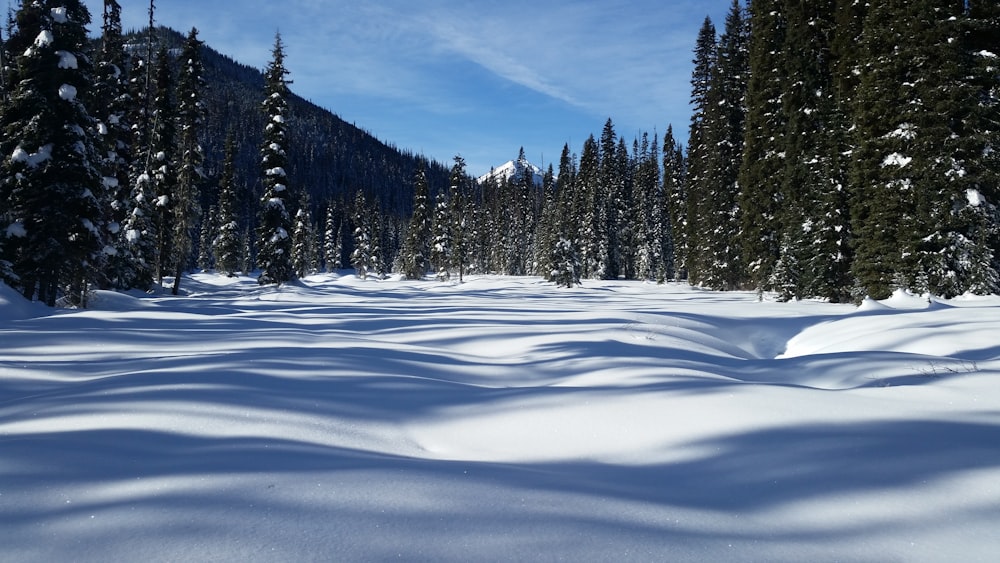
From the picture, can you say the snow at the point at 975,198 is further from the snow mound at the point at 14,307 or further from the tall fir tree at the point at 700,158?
the snow mound at the point at 14,307

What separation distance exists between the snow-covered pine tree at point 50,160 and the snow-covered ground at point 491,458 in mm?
10616

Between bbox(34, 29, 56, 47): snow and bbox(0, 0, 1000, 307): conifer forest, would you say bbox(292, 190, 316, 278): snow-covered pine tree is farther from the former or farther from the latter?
bbox(34, 29, 56, 47): snow

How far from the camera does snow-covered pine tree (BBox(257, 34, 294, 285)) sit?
31.9m

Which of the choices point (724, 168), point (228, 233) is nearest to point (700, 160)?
point (724, 168)

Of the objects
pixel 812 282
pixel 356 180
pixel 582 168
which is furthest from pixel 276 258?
pixel 356 180

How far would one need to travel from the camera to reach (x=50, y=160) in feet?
50.3

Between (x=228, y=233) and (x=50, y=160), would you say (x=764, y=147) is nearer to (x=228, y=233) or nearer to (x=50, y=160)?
(x=50, y=160)

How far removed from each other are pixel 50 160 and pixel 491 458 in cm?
1803

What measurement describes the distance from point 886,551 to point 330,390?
4264 mm

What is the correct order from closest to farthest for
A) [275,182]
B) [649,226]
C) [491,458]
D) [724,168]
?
1. [491,458]
2. [724,168]
3. [275,182]
4. [649,226]

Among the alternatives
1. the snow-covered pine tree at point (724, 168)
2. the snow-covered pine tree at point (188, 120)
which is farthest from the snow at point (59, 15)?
the snow-covered pine tree at point (724, 168)

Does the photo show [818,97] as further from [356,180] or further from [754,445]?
[356,180]

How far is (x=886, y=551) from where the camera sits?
221 cm

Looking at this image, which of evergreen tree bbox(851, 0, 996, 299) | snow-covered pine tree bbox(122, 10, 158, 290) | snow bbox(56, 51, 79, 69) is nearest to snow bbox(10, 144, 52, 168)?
snow bbox(56, 51, 79, 69)
